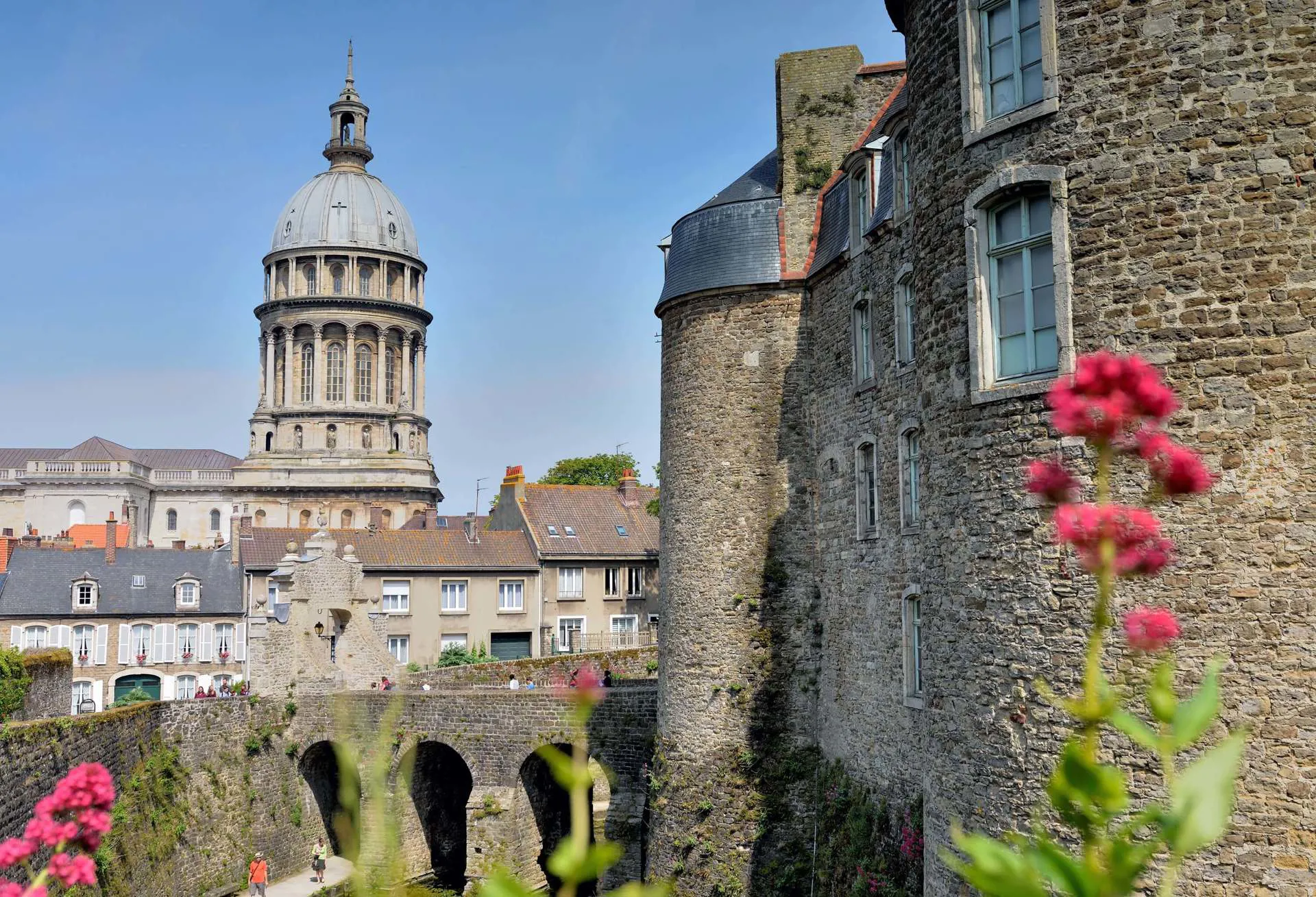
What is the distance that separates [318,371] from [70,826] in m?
73.3

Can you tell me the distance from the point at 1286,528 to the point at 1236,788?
1.38 m

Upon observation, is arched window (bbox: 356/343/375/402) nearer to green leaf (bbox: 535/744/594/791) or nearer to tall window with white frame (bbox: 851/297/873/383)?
tall window with white frame (bbox: 851/297/873/383)

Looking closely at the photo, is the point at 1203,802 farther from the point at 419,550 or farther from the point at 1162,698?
the point at 419,550

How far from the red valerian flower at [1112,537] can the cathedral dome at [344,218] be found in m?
74.9

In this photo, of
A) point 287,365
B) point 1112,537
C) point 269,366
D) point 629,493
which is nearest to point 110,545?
point 629,493

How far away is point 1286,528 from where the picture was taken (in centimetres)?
655

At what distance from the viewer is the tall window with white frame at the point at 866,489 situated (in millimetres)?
16297

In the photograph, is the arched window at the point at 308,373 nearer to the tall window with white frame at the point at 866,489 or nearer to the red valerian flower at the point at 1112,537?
the tall window with white frame at the point at 866,489

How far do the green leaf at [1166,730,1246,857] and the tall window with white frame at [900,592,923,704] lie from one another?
13.2 m

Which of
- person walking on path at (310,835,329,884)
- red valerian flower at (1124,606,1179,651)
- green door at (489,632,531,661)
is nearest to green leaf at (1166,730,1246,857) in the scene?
red valerian flower at (1124,606,1179,651)

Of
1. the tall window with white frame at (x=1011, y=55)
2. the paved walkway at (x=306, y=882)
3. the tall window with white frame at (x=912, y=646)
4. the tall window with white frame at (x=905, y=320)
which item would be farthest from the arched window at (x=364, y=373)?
the tall window with white frame at (x=1011, y=55)

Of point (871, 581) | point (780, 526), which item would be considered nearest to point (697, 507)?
point (780, 526)

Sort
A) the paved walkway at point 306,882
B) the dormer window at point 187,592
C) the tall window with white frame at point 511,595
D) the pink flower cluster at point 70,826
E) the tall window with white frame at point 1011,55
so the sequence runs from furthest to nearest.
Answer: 1. the tall window with white frame at point 511,595
2. the dormer window at point 187,592
3. the paved walkway at point 306,882
4. the tall window with white frame at point 1011,55
5. the pink flower cluster at point 70,826

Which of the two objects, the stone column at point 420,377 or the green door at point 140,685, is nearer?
the green door at point 140,685
